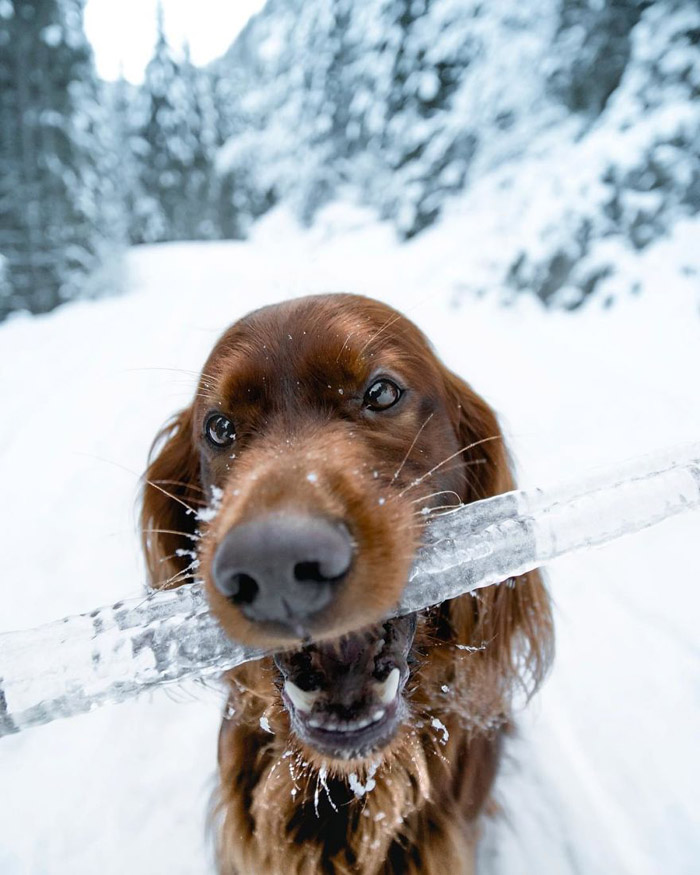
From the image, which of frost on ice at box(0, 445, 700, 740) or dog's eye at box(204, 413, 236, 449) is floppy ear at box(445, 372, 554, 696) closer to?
frost on ice at box(0, 445, 700, 740)

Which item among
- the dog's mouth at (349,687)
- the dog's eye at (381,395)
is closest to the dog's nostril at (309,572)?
the dog's mouth at (349,687)

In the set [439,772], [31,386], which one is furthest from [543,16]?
[439,772]

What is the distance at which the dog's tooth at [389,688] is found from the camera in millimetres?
1301

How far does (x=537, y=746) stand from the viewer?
223cm

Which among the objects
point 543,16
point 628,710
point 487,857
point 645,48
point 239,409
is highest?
point 543,16

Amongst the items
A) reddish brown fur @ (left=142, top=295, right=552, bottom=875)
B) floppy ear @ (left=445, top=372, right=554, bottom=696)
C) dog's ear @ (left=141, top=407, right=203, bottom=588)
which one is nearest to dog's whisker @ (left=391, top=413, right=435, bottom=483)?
reddish brown fur @ (left=142, top=295, right=552, bottom=875)

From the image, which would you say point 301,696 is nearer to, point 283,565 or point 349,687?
point 349,687

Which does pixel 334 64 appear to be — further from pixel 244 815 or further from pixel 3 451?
pixel 244 815

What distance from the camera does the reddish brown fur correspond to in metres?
1.41

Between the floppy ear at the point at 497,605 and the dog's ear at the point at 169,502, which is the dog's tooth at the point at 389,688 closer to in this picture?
the floppy ear at the point at 497,605

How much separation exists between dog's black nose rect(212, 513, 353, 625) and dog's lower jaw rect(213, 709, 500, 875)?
0.74m

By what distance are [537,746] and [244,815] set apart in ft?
3.98

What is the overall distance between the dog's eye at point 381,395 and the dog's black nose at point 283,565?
0.63 metres

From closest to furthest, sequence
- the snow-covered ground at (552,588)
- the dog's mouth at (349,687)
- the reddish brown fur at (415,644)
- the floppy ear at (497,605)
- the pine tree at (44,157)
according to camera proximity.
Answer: the dog's mouth at (349,687)
the reddish brown fur at (415,644)
the floppy ear at (497,605)
the snow-covered ground at (552,588)
the pine tree at (44,157)
